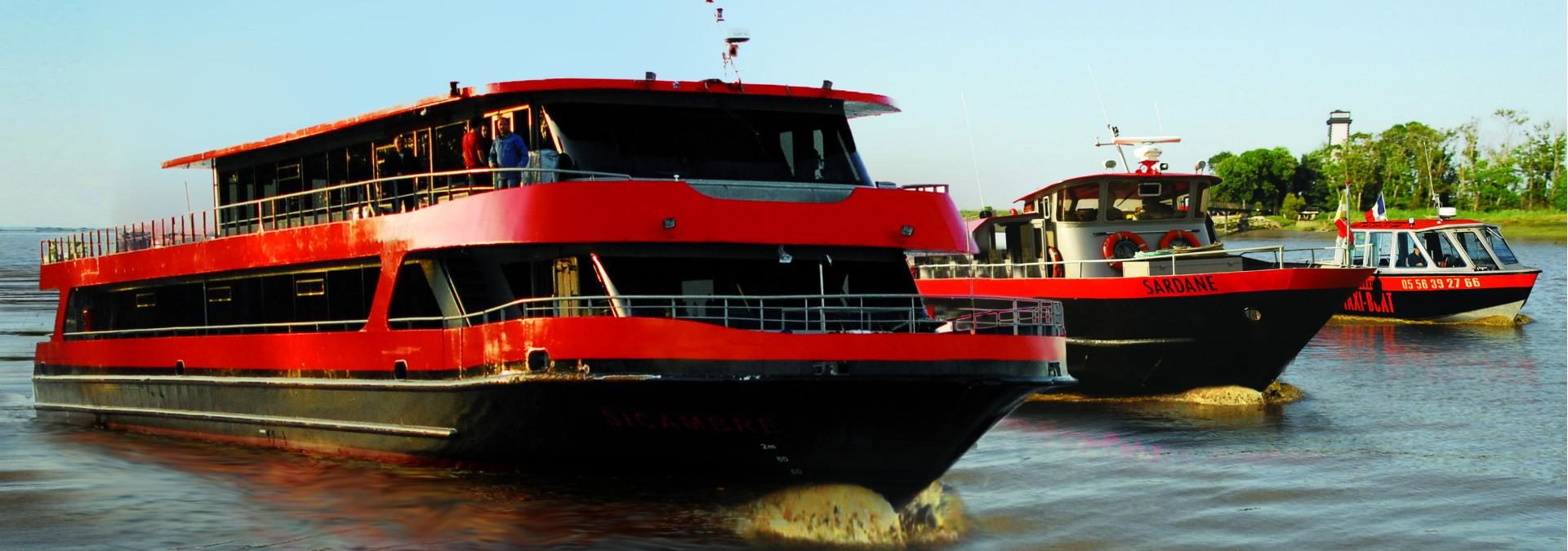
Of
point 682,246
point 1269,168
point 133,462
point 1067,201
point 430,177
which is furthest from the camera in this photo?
point 1269,168

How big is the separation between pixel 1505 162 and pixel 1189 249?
270ft

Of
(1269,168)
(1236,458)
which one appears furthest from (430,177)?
(1269,168)

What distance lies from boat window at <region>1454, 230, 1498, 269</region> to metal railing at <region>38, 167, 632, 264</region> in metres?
27.0

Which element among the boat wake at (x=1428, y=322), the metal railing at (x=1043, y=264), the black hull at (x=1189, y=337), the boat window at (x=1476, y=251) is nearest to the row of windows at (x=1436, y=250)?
the boat window at (x=1476, y=251)

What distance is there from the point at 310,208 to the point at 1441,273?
2669 cm

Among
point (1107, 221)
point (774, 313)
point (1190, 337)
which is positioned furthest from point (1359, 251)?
point (774, 313)

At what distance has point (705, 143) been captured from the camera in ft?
47.8

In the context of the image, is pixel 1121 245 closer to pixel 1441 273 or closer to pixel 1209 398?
pixel 1209 398

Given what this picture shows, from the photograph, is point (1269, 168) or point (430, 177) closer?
point (430, 177)

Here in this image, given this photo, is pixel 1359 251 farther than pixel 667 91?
Yes

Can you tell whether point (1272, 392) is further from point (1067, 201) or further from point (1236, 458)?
point (1236, 458)

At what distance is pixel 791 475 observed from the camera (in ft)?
43.1

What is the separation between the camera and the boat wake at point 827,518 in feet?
43.0

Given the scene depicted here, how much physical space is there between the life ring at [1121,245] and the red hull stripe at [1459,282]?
527 inches
